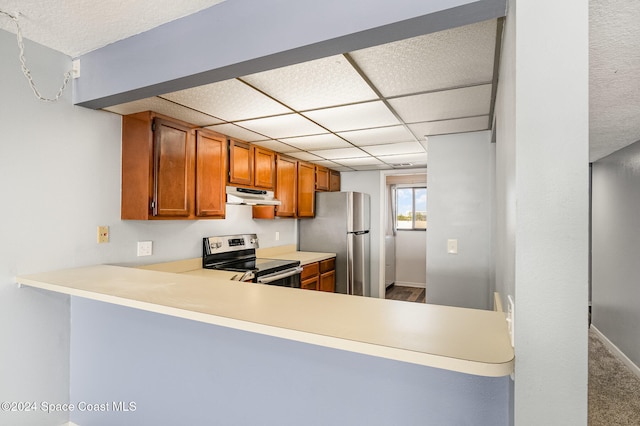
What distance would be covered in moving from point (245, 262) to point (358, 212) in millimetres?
1821

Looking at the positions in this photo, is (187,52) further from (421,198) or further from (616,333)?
(421,198)

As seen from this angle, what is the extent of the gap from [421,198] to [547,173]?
583 cm

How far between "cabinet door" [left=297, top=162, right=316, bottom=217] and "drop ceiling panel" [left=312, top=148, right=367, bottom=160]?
0.40 metres

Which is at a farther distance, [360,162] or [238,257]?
[360,162]

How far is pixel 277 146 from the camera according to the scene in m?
3.45

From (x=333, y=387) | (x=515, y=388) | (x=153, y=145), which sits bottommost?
(x=333, y=387)

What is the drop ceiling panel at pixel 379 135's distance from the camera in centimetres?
278

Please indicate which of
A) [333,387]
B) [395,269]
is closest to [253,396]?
[333,387]

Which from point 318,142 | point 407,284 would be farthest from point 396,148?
point 407,284

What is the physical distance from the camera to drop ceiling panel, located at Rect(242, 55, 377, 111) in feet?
5.50

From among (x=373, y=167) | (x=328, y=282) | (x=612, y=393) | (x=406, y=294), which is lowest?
(x=612, y=393)

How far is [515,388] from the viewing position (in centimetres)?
78

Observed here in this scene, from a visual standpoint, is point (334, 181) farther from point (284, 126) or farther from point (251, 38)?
point (251, 38)

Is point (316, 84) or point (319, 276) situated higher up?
point (316, 84)
